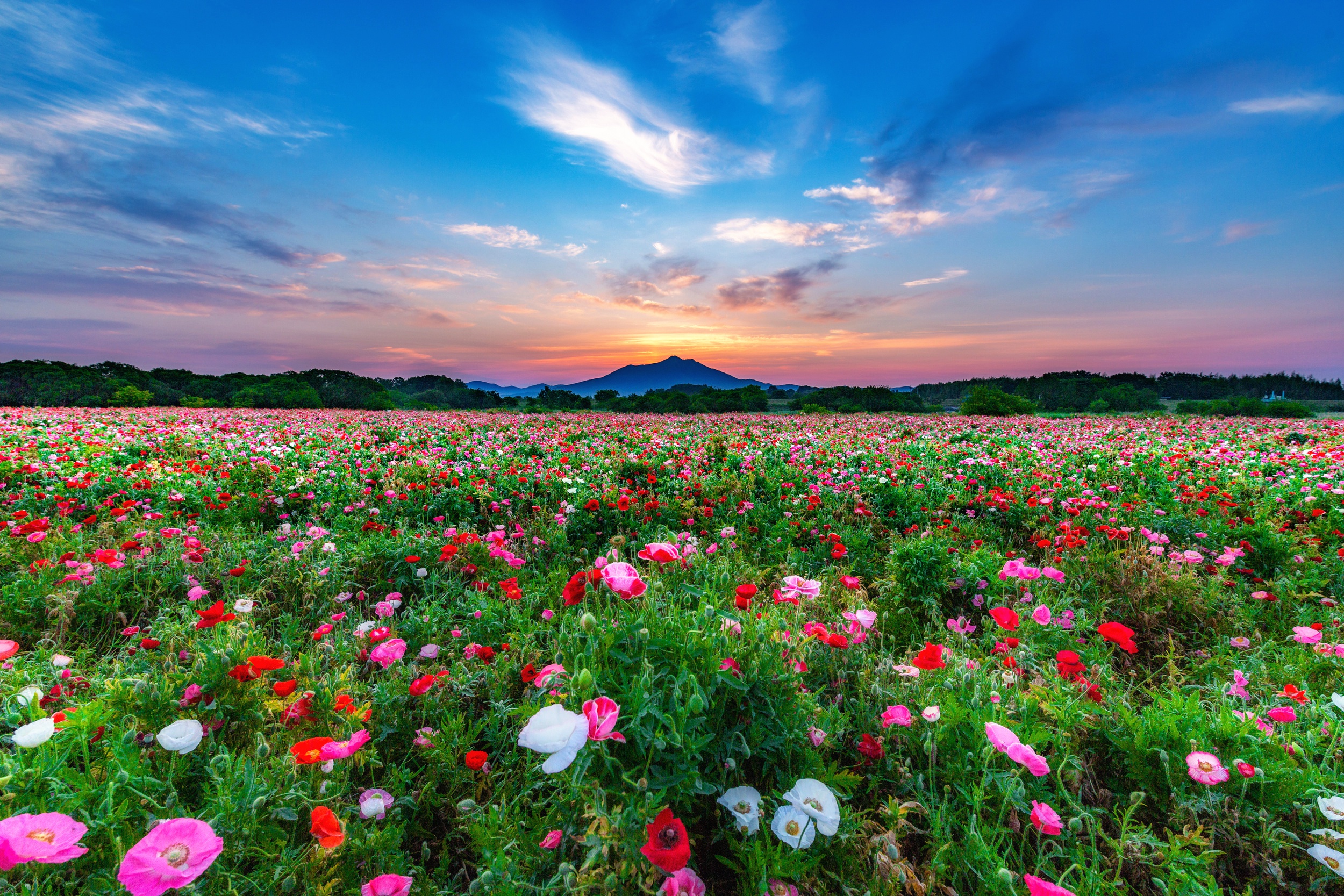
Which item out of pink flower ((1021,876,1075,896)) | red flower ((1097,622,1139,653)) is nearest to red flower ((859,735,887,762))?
pink flower ((1021,876,1075,896))

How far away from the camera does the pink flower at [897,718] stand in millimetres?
1956

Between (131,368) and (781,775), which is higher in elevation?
(131,368)

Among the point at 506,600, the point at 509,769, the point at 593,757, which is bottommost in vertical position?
the point at 509,769

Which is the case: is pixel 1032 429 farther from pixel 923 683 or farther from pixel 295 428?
pixel 295 428

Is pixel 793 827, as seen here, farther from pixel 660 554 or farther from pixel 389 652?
pixel 389 652

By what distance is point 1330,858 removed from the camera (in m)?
1.47

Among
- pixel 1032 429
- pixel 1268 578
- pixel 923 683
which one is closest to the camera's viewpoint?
pixel 923 683

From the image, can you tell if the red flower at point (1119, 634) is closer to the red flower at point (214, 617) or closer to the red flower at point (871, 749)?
the red flower at point (871, 749)

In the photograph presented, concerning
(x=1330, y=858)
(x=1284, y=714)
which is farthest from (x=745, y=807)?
(x=1284, y=714)

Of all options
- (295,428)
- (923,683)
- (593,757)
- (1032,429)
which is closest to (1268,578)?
(923,683)

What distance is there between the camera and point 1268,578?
4.12 meters

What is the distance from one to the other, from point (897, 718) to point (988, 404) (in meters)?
24.0

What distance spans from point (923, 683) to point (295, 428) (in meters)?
13.5

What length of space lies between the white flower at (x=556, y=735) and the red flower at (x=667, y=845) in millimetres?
284
